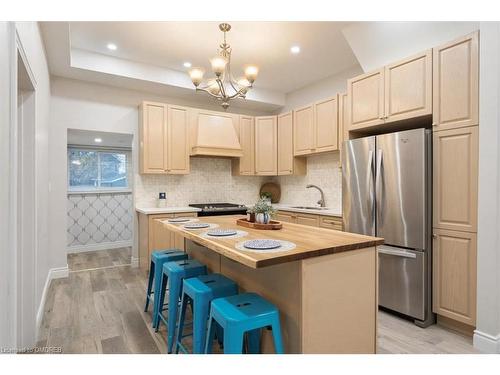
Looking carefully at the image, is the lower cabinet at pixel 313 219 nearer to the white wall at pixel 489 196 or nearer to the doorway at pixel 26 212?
the white wall at pixel 489 196

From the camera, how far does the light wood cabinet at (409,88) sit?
8.70 ft

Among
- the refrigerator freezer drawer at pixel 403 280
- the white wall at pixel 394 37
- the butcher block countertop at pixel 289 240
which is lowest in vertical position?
the refrigerator freezer drawer at pixel 403 280

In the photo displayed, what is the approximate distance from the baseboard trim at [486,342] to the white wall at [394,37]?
A: 2.49m

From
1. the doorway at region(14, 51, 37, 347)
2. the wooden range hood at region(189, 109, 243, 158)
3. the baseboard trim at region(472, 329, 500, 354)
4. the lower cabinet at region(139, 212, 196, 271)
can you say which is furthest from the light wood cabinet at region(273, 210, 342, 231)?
the doorway at region(14, 51, 37, 347)

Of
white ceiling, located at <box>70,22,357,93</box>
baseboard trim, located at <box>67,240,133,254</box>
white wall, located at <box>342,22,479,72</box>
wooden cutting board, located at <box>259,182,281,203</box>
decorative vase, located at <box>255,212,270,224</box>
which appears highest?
white ceiling, located at <box>70,22,357,93</box>

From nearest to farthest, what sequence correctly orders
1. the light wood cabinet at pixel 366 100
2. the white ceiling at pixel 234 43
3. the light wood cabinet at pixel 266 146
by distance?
the light wood cabinet at pixel 366 100, the white ceiling at pixel 234 43, the light wood cabinet at pixel 266 146

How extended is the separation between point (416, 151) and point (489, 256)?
99 centimetres

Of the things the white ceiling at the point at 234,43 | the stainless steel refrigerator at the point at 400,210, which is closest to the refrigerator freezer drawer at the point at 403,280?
the stainless steel refrigerator at the point at 400,210

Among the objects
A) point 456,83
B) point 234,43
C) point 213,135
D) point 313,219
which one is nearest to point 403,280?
point 313,219

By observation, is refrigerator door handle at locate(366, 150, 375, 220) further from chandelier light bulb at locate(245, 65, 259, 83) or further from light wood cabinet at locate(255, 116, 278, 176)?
light wood cabinet at locate(255, 116, 278, 176)

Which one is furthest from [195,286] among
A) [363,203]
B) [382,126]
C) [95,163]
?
[95,163]

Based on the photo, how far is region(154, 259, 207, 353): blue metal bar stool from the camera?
216 cm

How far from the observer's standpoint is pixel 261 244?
174 centimetres

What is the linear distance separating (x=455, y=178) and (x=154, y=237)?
3.51 meters
